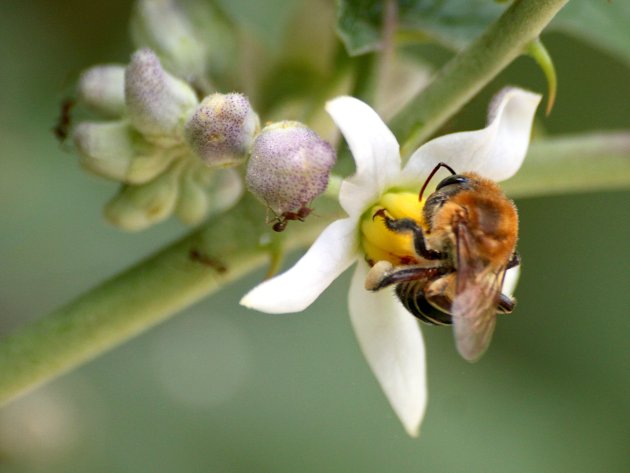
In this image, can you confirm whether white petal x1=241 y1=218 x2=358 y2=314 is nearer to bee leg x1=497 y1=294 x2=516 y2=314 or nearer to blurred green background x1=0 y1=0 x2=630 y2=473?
bee leg x1=497 y1=294 x2=516 y2=314

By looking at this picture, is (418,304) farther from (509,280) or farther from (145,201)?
(145,201)

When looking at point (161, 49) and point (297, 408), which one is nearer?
point (161, 49)

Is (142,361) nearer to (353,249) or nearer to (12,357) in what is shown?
(12,357)

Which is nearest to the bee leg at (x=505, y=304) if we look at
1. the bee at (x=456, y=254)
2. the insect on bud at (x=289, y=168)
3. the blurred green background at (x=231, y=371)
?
the bee at (x=456, y=254)

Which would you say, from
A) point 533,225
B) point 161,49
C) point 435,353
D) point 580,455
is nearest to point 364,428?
point 435,353

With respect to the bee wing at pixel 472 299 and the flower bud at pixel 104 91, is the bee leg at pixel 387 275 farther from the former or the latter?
the flower bud at pixel 104 91

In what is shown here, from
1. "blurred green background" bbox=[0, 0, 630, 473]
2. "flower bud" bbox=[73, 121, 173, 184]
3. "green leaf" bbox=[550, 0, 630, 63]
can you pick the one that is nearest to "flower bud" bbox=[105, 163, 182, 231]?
"flower bud" bbox=[73, 121, 173, 184]
